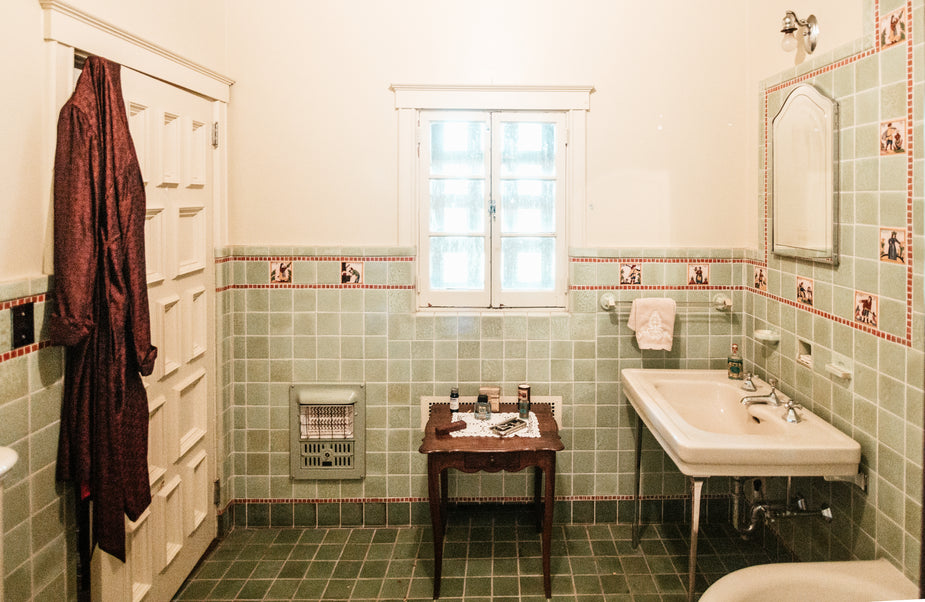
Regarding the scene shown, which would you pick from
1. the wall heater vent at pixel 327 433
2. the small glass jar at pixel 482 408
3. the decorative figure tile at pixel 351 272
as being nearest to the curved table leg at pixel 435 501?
the small glass jar at pixel 482 408

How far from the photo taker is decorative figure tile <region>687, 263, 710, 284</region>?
3176mm

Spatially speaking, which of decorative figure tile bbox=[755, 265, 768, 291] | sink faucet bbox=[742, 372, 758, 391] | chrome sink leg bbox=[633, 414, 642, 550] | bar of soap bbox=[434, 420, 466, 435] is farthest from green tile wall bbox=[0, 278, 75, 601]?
decorative figure tile bbox=[755, 265, 768, 291]

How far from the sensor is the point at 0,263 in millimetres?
1759

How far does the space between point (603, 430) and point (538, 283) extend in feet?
2.67

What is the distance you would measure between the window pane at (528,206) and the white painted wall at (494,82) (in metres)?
0.18

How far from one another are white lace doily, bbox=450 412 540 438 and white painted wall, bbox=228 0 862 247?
0.93 m

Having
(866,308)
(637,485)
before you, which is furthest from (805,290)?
(637,485)

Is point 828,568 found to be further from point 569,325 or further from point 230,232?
point 230,232

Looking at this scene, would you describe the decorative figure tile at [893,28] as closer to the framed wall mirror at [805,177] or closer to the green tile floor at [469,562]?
Result: the framed wall mirror at [805,177]

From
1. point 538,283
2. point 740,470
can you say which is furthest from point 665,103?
point 740,470

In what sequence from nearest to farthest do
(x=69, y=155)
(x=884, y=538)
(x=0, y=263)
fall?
(x=0, y=263) → (x=69, y=155) → (x=884, y=538)

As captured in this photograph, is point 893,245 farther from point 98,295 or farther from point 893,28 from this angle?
point 98,295

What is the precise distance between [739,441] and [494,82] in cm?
197

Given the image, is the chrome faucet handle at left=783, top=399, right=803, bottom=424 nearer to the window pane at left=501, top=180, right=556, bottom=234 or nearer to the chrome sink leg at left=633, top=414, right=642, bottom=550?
the chrome sink leg at left=633, top=414, right=642, bottom=550
